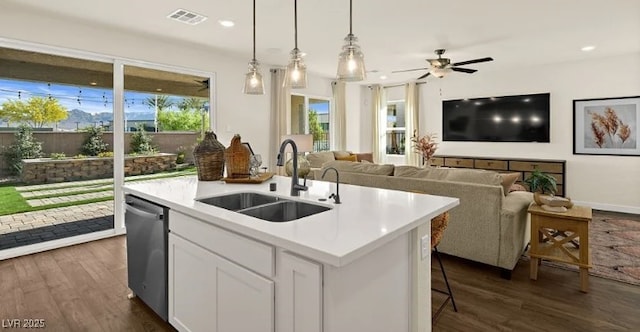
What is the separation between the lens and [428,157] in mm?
6668

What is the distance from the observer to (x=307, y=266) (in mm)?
1222

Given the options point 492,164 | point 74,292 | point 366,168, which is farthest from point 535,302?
point 492,164

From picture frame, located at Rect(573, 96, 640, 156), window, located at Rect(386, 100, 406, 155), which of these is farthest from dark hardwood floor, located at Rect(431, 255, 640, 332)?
window, located at Rect(386, 100, 406, 155)

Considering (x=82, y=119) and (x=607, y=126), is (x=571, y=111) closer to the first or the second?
(x=607, y=126)

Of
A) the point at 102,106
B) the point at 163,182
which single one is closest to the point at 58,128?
the point at 102,106

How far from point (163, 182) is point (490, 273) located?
2.98 metres

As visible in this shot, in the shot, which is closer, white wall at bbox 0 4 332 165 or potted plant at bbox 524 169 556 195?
white wall at bbox 0 4 332 165

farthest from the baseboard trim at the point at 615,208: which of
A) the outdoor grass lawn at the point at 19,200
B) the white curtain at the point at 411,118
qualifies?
the outdoor grass lawn at the point at 19,200

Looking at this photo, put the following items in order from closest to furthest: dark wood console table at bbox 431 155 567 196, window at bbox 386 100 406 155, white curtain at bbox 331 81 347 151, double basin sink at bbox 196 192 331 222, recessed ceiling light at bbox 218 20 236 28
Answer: double basin sink at bbox 196 192 331 222 < recessed ceiling light at bbox 218 20 236 28 < dark wood console table at bbox 431 155 567 196 < white curtain at bbox 331 81 347 151 < window at bbox 386 100 406 155

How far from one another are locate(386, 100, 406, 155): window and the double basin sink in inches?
254

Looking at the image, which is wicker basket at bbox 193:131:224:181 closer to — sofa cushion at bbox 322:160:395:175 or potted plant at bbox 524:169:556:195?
sofa cushion at bbox 322:160:395:175

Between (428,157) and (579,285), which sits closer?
(579,285)

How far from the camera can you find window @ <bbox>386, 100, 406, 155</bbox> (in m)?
8.23

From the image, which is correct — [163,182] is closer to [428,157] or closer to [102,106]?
[102,106]
